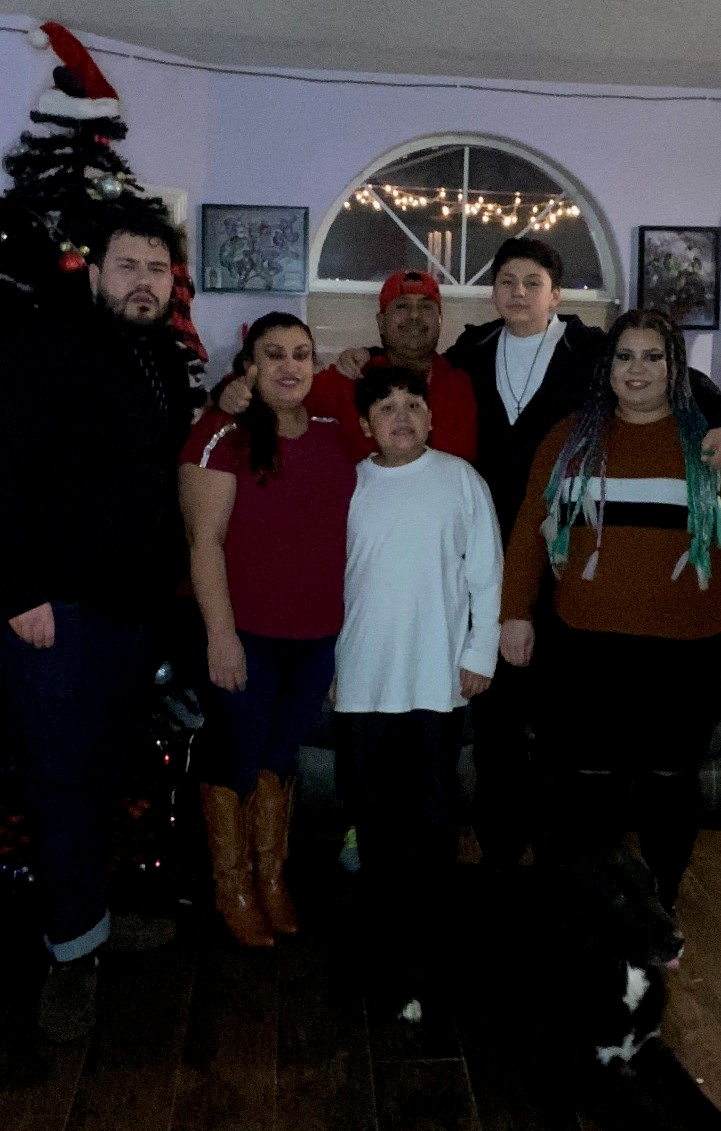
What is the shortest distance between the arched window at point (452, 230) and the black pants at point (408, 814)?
9.65 ft

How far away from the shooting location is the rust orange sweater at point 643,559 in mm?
1778

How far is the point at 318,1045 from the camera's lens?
1.76 m

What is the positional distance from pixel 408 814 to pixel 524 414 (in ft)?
3.11

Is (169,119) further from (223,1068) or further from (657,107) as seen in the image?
(223,1068)

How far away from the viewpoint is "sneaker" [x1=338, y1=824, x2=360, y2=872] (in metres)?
2.38

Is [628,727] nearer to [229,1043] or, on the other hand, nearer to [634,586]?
[634,586]

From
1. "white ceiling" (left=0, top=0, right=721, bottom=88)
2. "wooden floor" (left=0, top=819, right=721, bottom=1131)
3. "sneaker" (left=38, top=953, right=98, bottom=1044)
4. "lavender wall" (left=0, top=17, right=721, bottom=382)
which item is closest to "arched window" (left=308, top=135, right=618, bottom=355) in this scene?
"lavender wall" (left=0, top=17, right=721, bottom=382)

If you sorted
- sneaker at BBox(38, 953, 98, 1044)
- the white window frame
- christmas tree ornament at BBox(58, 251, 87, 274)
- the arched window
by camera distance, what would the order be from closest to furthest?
sneaker at BBox(38, 953, 98, 1044) → christmas tree ornament at BBox(58, 251, 87, 274) → the white window frame → the arched window

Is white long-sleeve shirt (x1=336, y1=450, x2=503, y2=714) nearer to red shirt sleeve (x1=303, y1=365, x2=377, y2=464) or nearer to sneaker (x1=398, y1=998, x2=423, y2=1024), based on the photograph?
red shirt sleeve (x1=303, y1=365, x2=377, y2=464)

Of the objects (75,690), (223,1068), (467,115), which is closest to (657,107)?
(467,115)

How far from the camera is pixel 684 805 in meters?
1.89

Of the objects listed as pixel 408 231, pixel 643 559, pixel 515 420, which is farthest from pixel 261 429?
pixel 408 231

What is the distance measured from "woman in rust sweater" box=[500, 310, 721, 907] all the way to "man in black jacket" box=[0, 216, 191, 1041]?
0.81 metres

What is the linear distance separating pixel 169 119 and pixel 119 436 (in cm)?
286
